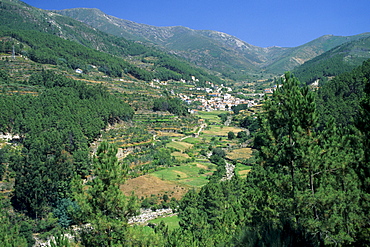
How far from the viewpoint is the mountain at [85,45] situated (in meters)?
80.1

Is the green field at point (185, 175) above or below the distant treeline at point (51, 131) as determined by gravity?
below

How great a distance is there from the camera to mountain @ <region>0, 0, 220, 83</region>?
80069 mm

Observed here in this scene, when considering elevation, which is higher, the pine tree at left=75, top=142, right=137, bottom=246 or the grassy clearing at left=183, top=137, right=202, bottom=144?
the pine tree at left=75, top=142, right=137, bottom=246

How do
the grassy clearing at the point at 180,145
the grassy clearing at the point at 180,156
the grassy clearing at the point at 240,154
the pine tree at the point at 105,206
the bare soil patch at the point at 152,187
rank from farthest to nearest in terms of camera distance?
the grassy clearing at the point at 180,145, the grassy clearing at the point at 240,154, the grassy clearing at the point at 180,156, the bare soil patch at the point at 152,187, the pine tree at the point at 105,206

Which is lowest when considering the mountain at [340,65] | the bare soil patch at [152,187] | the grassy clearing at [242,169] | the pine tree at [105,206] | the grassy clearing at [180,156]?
the grassy clearing at [242,169]

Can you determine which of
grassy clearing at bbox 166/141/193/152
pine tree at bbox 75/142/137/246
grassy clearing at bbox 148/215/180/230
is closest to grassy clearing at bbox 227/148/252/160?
grassy clearing at bbox 166/141/193/152

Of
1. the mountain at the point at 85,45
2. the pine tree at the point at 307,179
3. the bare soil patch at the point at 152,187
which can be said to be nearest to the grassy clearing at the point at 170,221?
the bare soil patch at the point at 152,187

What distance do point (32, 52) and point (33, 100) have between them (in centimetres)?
3745

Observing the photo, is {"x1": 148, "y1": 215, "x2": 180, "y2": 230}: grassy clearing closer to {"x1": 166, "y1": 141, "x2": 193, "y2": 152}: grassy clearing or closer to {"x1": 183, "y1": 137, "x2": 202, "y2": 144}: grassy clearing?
{"x1": 166, "y1": 141, "x2": 193, "y2": 152}: grassy clearing

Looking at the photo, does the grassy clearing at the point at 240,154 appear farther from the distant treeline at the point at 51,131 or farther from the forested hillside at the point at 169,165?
the distant treeline at the point at 51,131

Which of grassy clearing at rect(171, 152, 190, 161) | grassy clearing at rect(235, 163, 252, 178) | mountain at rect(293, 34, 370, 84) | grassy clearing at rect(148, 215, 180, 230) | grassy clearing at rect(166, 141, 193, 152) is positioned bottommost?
grassy clearing at rect(148, 215, 180, 230)

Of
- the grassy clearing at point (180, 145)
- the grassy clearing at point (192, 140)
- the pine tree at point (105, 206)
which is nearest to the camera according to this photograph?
the pine tree at point (105, 206)

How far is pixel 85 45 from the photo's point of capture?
13412 centimetres

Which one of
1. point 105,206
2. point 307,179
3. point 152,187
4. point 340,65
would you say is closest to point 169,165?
point 152,187
